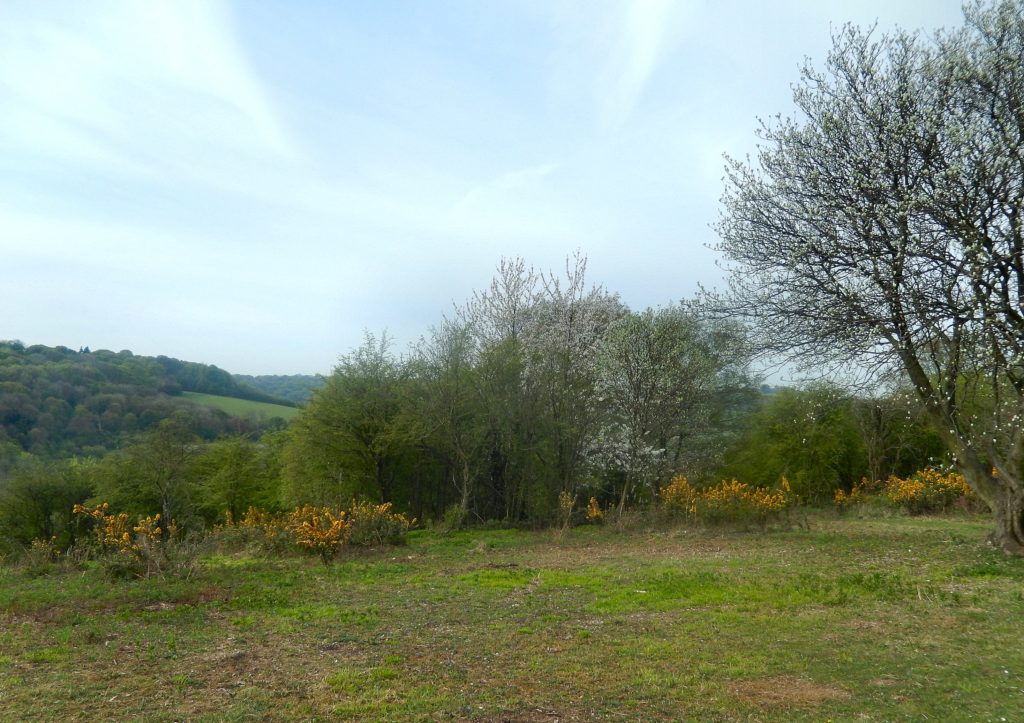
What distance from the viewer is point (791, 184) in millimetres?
11008

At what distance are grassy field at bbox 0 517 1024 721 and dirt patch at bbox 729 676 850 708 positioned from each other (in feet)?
0.07

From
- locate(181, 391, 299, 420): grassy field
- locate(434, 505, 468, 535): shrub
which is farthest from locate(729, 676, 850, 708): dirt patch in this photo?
locate(181, 391, 299, 420): grassy field

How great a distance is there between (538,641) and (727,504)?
10813 mm

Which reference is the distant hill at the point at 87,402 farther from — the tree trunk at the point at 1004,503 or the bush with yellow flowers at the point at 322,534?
the tree trunk at the point at 1004,503

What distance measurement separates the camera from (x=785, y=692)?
502 centimetres

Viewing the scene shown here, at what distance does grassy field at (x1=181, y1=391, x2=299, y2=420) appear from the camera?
155ft

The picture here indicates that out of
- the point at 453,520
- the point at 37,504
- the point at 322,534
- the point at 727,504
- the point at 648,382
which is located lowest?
the point at 37,504

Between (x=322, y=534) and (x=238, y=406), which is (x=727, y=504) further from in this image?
(x=238, y=406)

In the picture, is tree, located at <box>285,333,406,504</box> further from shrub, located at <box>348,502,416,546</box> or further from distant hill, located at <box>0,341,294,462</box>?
distant hill, located at <box>0,341,294,462</box>

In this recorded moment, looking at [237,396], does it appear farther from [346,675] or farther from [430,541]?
[346,675]

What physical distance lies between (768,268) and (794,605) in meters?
5.91

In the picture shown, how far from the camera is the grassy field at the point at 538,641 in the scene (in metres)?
4.83

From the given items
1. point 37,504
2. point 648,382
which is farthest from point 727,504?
point 37,504

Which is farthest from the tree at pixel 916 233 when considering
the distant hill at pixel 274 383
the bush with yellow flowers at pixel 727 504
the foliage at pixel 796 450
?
the distant hill at pixel 274 383
